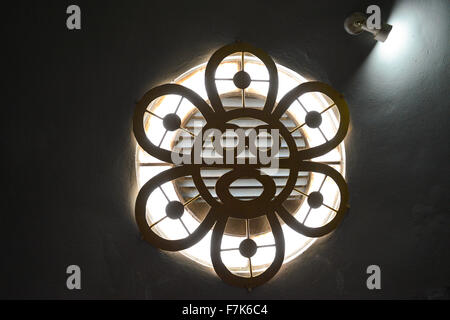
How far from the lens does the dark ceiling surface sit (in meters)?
2.33

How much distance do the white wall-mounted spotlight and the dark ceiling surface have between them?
59 millimetres

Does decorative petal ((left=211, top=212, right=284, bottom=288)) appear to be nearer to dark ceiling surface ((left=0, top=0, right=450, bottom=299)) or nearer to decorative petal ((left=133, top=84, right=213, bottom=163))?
dark ceiling surface ((left=0, top=0, right=450, bottom=299))

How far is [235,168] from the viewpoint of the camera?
230 centimetres

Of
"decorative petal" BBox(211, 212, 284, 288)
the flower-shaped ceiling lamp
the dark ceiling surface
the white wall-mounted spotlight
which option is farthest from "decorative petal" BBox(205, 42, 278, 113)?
"decorative petal" BBox(211, 212, 284, 288)

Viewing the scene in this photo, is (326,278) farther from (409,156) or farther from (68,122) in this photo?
(68,122)

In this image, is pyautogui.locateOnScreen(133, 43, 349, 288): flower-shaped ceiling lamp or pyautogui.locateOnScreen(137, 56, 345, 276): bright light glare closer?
pyautogui.locateOnScreen(133, 43, 349, 288): flower-shaped ceiling lamp

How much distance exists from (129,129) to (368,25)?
148 cm

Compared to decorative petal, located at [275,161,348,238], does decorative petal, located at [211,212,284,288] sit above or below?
below

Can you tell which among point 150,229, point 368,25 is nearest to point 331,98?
point 368,25

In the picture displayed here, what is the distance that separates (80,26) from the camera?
2.32 m

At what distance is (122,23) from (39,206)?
3.71 feet

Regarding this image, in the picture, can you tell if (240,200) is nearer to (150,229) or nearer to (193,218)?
(193,218)

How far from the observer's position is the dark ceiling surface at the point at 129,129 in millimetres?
2326

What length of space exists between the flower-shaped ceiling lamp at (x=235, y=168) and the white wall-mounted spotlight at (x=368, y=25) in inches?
15.2
